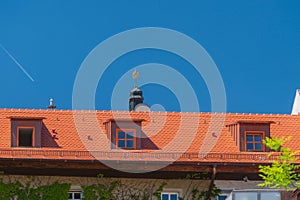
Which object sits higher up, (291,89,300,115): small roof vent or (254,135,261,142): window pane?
(291,89,300,115): small roof vent

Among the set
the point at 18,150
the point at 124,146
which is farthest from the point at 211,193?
the point at 18,150

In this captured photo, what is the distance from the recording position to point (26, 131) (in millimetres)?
42531

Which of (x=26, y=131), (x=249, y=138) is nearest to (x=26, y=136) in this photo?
(x=26, y=131)

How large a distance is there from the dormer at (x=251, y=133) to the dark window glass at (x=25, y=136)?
7786mm

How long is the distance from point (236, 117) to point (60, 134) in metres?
7.29

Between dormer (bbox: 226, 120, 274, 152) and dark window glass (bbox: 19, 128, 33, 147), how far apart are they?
7.79 m

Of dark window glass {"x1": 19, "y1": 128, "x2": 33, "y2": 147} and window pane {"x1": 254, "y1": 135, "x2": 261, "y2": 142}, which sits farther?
window pane {"x1": 254, "y1": 135, "x2": 261, "y2": 142}

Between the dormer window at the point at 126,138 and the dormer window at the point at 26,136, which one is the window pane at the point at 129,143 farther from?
the dormer window at the point at 26,136

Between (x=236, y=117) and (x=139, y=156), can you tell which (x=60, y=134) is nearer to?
(x=139, y=156)

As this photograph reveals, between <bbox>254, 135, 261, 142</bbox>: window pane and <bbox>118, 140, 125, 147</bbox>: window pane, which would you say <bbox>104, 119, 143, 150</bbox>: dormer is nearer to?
<bbox>118, 140, 125, 147</bbox>: window pane

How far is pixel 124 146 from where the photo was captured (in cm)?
4241

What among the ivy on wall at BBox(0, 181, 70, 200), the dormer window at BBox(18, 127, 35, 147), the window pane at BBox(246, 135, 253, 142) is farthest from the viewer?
the window pane at BBox(246, 135, 253, 142)

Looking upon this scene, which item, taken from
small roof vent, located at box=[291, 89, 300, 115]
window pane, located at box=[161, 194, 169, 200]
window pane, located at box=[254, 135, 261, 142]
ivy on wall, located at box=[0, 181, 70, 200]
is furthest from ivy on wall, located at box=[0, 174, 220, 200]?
small roof vent, located at box=[291, 89, 300, 115]

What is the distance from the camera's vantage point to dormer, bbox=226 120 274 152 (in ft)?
142
